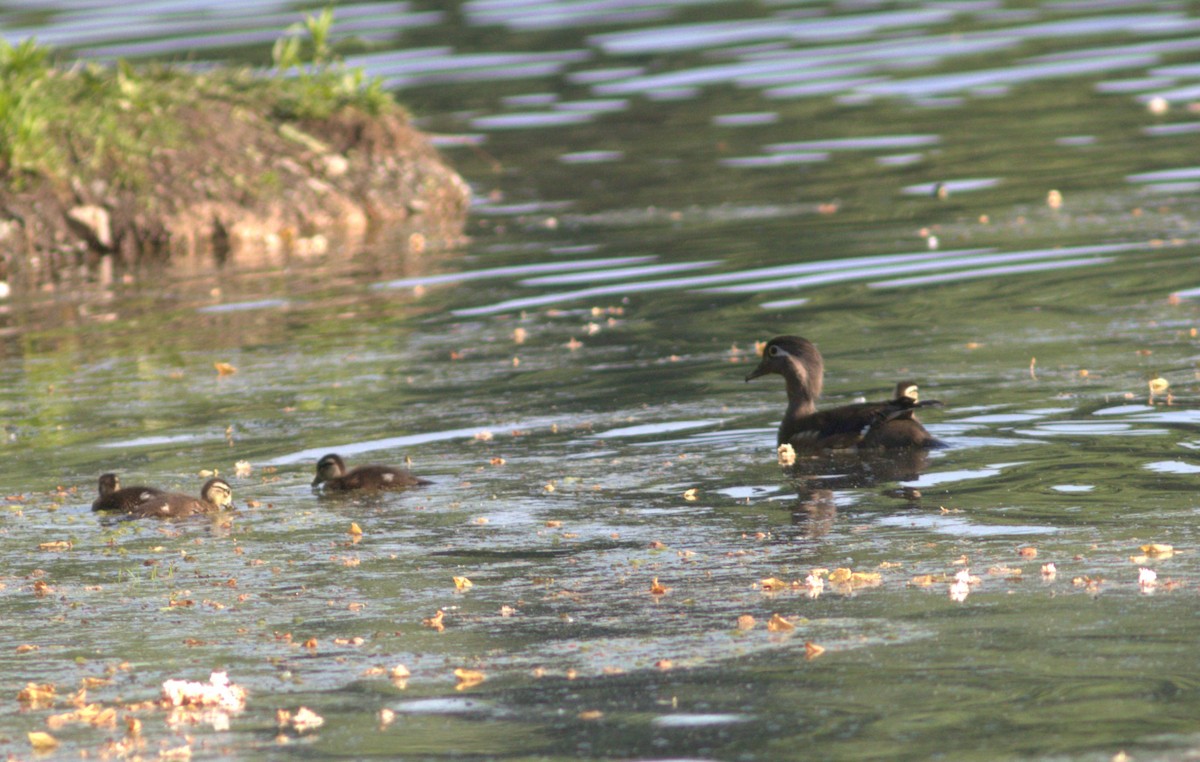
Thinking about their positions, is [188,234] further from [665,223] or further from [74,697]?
[74,697]

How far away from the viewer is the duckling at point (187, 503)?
10.6 meters

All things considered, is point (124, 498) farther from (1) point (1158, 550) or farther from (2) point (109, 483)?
(1) point (1158, 550)

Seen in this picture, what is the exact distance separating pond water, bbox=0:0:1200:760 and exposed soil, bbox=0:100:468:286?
1.02 meters

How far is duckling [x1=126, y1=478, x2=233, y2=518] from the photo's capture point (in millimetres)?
10609


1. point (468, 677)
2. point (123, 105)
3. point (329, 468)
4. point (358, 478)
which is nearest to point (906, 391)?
point (358, 478)

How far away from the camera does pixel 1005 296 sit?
53.9ft

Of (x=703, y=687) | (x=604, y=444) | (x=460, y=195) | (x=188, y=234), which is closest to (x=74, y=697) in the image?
(x=703, y=687)

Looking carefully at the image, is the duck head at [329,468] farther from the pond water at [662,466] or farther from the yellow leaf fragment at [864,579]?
the yellow leaf fragment at [864,579]

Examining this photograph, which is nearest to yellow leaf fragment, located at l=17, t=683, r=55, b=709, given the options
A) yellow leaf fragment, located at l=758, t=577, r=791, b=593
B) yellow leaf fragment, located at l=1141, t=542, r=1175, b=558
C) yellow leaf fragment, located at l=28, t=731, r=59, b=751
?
yellow leaf fragment, located at l=28, t=731, r=59, b=751

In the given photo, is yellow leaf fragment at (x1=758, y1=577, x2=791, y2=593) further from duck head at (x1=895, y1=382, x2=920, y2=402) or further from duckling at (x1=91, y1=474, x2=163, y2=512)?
duckling at (x1=91, y1=474, x2=163, y2=512)

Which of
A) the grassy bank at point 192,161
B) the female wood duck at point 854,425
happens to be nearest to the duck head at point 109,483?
the female wood duck at point 854,425

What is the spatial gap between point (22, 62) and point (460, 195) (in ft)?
18.2

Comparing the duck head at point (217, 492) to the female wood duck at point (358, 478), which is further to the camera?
the female wood duck at point (358, 478)

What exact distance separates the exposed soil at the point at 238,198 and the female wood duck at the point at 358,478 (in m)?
10.4
